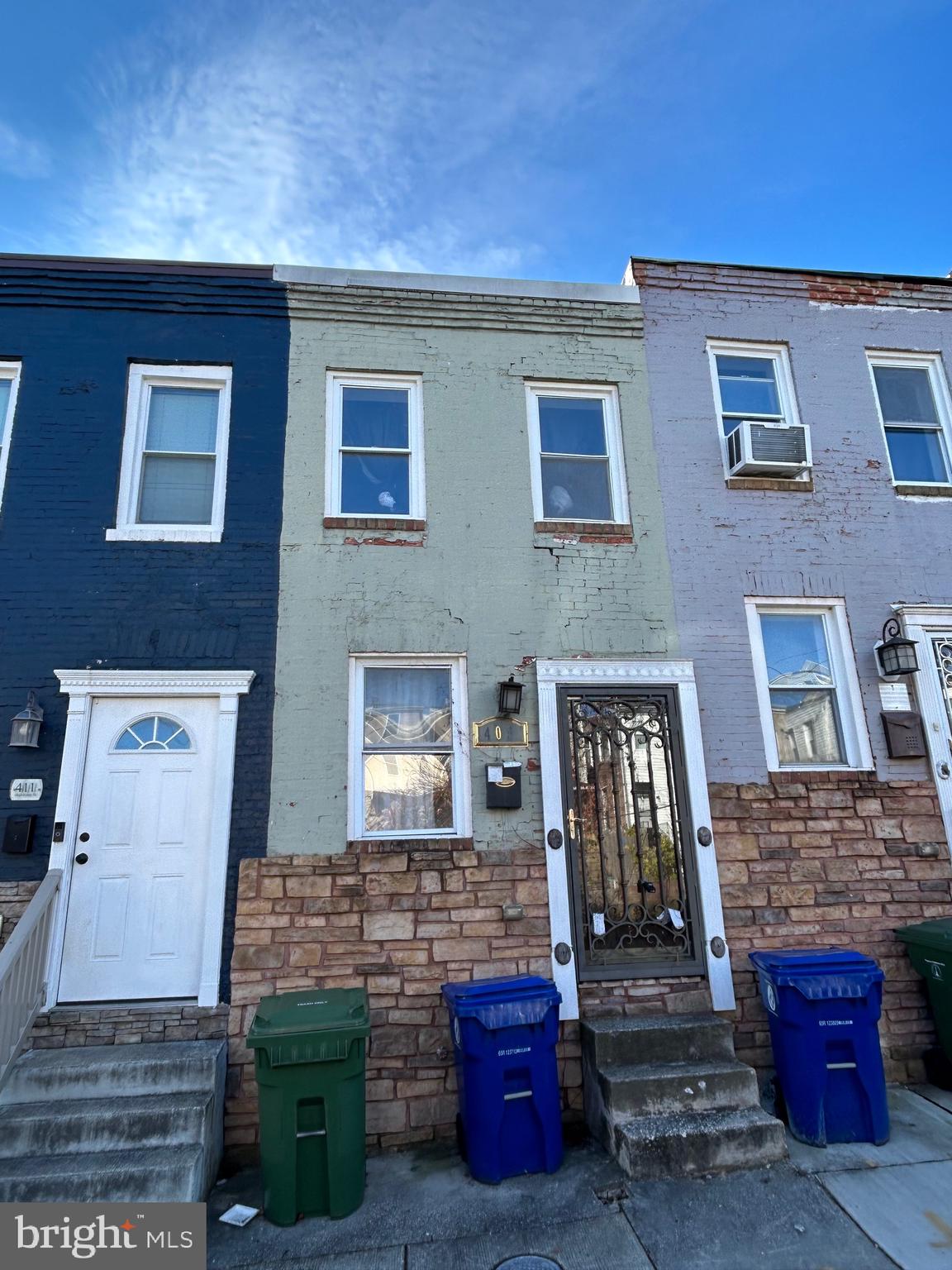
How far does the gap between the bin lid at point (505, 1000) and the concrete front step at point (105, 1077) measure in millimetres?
1571

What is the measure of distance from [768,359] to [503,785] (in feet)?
15.8

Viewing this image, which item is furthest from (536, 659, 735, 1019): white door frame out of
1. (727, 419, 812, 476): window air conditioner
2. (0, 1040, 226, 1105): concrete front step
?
(0, 1040, 226, 1105): concrete front step

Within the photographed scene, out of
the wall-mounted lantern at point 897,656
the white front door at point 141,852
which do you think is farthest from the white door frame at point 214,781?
the wall-mounted lantern at point 897,656

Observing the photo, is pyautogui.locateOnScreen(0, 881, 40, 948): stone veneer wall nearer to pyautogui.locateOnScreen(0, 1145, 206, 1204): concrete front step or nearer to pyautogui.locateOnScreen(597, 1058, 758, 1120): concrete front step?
pyautogui.locateOnScreen(0, 1145, 206, 1204): concrete front step

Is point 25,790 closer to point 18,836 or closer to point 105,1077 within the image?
point 18,836

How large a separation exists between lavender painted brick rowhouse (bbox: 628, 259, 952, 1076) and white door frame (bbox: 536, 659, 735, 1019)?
120 mm

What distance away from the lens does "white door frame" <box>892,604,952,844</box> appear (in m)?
5.99

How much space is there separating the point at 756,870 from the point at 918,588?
2891mm

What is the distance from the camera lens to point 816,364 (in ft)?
22.8

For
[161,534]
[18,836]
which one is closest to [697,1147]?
[18,836]

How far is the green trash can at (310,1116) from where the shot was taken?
3.91 meters

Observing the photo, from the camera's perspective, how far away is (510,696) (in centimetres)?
558

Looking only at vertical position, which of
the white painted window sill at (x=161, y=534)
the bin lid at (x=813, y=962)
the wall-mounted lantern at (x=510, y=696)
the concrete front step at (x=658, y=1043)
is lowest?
the concrete front step at (x=658, y=1043)

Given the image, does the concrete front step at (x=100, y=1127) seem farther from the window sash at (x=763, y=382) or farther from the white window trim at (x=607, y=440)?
the window sash at (x=763, y=382)
